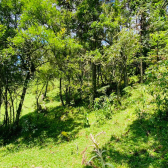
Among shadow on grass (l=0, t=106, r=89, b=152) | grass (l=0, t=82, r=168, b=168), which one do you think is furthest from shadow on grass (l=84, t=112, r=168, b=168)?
shadow on grass (l=0, t=106, r=89, b=152)

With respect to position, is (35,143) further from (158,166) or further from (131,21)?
(131,21)

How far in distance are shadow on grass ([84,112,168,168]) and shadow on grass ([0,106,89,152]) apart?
3.02 meters

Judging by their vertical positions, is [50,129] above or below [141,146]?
below

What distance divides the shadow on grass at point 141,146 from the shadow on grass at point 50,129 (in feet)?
9.90

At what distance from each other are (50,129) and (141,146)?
6.44 meters

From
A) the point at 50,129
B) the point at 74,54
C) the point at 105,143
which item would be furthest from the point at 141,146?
the point at 74,54

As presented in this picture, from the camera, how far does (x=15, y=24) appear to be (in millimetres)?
9148

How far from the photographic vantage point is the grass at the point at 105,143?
163 inches

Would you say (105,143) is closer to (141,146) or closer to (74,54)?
(141,146)

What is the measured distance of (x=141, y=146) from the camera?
443cm

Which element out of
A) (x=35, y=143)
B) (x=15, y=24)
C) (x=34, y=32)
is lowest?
(x=35, y=143)

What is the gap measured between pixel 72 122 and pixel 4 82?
557 cm

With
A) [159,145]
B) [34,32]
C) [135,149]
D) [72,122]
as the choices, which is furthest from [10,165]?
[34,32]

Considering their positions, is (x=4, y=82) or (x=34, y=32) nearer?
(x=34, y=32)
